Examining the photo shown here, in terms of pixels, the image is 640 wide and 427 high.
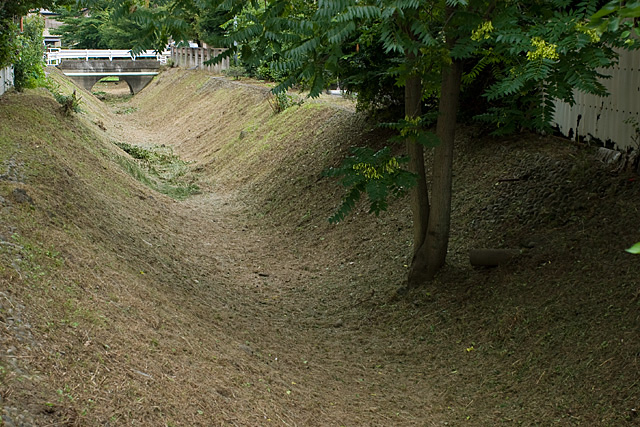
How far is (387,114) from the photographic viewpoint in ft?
46.6

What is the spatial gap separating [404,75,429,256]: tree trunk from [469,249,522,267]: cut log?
2.54 feet

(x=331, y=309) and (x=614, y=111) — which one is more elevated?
(x=614, y=111)

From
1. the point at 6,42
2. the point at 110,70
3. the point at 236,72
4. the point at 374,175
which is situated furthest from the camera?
the point at 110,70

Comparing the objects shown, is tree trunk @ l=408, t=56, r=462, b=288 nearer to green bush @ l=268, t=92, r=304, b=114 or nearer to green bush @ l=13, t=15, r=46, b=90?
green bush @ l=268, t=92, r=304, b=114

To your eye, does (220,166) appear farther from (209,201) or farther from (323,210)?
(323,210)

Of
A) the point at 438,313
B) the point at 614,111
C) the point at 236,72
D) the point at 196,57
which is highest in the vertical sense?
the point at 614,111

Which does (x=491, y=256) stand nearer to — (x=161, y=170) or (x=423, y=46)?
(x=423, y=46)

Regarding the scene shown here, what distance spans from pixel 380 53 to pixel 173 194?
18.4 feet

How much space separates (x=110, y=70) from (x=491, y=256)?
42613 mm

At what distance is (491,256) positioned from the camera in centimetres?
821

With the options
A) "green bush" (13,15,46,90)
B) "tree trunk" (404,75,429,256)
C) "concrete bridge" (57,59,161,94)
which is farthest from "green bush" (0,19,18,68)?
"concrete bridge" (57,59,161,94)

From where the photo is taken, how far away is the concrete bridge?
1789 inches

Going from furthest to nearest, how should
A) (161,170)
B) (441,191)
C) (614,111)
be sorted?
(161,170) < (614,111) < (441,191)

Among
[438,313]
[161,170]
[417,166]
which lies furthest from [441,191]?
[161,170]
